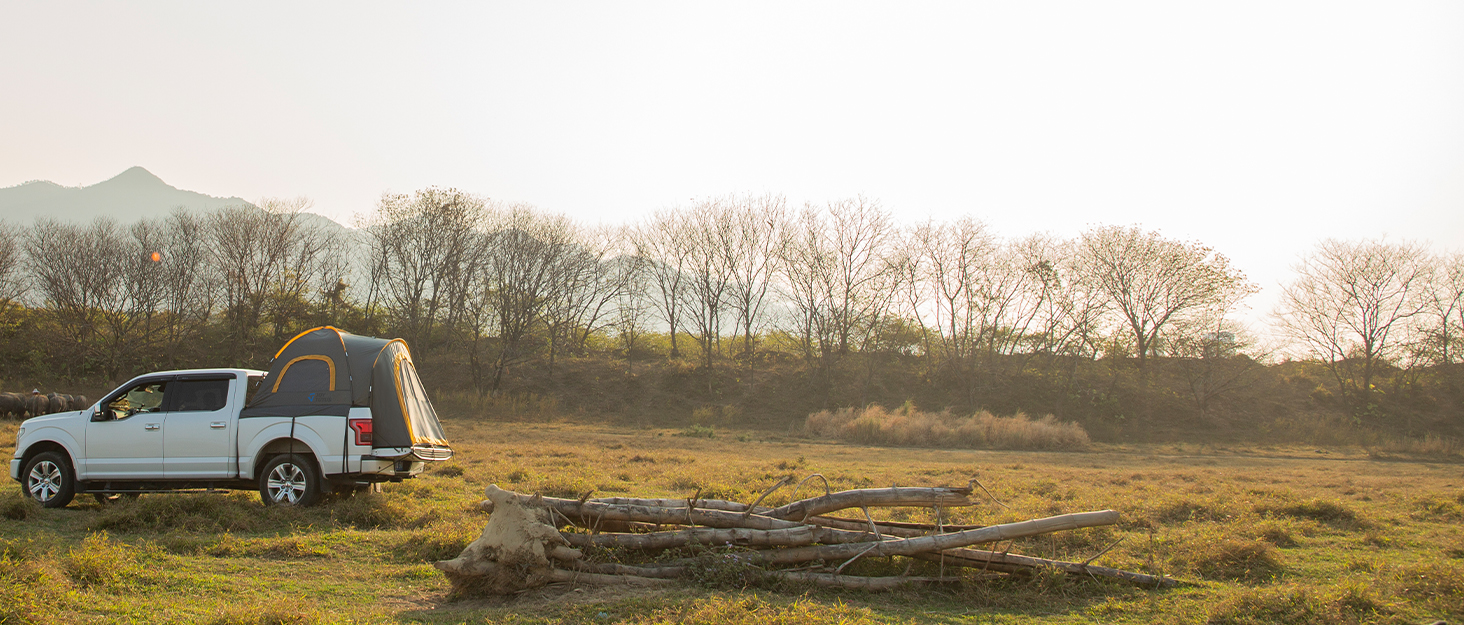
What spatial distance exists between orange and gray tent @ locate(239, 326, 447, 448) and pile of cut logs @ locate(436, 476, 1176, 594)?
4038 mm

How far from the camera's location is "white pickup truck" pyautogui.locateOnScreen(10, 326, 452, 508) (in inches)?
374

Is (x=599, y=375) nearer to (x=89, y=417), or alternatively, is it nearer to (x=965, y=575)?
(x=89, y=417)

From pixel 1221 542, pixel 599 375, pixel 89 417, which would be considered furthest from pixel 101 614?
pixel 599 375

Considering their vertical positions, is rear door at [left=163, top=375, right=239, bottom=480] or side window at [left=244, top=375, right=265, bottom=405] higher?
side window at [left=244, top=375, right=265, bottom=405]

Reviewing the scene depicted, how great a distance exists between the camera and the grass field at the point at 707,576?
5.38 metres

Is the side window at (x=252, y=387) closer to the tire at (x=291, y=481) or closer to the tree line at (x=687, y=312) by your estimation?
the tire at (x=291, y=481)

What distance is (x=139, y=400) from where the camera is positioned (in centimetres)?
1000

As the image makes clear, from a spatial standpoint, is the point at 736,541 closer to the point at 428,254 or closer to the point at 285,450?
the point at 285,450

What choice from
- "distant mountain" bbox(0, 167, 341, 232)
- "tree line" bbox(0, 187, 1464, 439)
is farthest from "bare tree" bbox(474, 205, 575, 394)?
"distant mountain" bbox(0, 167, 341, 232)

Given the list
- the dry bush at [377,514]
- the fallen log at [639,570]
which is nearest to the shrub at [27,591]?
the dry bush at [377,514]

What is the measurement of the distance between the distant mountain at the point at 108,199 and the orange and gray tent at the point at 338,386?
578 ft

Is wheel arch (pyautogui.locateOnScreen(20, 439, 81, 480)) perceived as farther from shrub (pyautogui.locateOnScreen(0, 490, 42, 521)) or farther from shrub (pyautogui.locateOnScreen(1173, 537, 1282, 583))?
shrub (pyautogui.locateOnScreen(1173, 537, 1282, 583))

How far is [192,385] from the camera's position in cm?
989

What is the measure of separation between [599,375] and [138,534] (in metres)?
35.3
